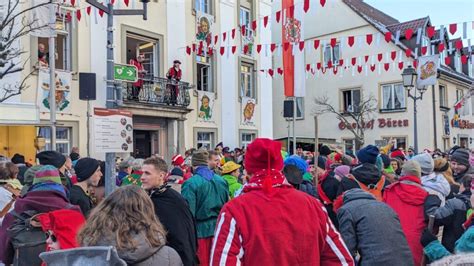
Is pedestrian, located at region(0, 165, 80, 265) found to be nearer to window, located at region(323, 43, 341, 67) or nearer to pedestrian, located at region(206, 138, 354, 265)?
pedestrian, located at region(206, 138, 354, 265)

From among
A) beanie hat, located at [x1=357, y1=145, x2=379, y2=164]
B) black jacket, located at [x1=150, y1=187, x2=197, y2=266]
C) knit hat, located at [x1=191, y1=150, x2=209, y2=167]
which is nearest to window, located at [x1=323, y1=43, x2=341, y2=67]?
knit hat, located at [x1=191, y1=150, x2=209, y2=167]

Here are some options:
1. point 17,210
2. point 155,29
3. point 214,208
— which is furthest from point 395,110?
point 17,210

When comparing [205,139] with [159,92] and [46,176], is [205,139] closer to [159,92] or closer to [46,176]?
[159,92]

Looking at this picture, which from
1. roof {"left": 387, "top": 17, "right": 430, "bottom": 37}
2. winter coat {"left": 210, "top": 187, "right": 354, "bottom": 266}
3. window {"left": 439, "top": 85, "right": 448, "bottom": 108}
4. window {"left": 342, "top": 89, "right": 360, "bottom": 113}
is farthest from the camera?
window {"left": 439, "top": 85, "right": 448, "bottom": 108}

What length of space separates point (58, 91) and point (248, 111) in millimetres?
9380

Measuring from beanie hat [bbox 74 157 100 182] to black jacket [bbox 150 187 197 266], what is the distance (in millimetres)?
1025

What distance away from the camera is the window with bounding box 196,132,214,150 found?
20.0 meters

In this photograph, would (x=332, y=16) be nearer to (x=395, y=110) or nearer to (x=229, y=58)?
(x=395, y=110)

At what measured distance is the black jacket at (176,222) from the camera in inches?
164

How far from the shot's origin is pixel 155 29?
59.2 feet

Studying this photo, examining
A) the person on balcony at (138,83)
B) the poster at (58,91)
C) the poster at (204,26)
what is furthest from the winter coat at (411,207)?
the poster at (204,26)

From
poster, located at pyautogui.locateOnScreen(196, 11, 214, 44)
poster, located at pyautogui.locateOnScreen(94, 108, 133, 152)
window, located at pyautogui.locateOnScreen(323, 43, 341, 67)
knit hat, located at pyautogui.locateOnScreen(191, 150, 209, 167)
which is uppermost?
window, located at pyautogui.locateOnScreen(323, 43, 341, 67)

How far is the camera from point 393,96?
96.9ft

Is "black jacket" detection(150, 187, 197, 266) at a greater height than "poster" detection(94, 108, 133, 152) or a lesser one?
lesser
